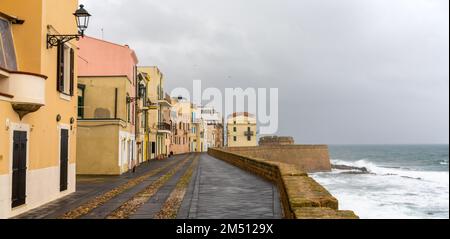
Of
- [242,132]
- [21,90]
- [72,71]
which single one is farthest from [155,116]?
[242,132]

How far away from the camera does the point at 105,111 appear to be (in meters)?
28.9

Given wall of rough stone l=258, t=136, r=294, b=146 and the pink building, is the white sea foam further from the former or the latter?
wall of rough stone l=258, t=136, r=294, b=146

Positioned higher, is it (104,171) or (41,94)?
(41,94)

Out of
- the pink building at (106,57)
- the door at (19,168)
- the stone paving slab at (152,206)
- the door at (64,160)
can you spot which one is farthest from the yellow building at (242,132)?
the door at (19,168)

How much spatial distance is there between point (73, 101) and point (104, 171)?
10.6m

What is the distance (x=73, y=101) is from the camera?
16.5 metres

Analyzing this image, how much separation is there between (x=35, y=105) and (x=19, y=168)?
1640 mm

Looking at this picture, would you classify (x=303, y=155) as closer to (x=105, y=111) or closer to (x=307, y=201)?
(x=105, y=111)

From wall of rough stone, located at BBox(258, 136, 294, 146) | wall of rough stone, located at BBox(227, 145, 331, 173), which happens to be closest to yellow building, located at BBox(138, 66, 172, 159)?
wall of rough stone, located at BBox(227, 145, 331, 173)

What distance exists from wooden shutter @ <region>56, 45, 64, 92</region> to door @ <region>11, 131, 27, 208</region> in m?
2.96

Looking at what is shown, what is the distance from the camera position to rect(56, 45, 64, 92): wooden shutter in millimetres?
14633

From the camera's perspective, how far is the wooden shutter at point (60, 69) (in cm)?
1463
